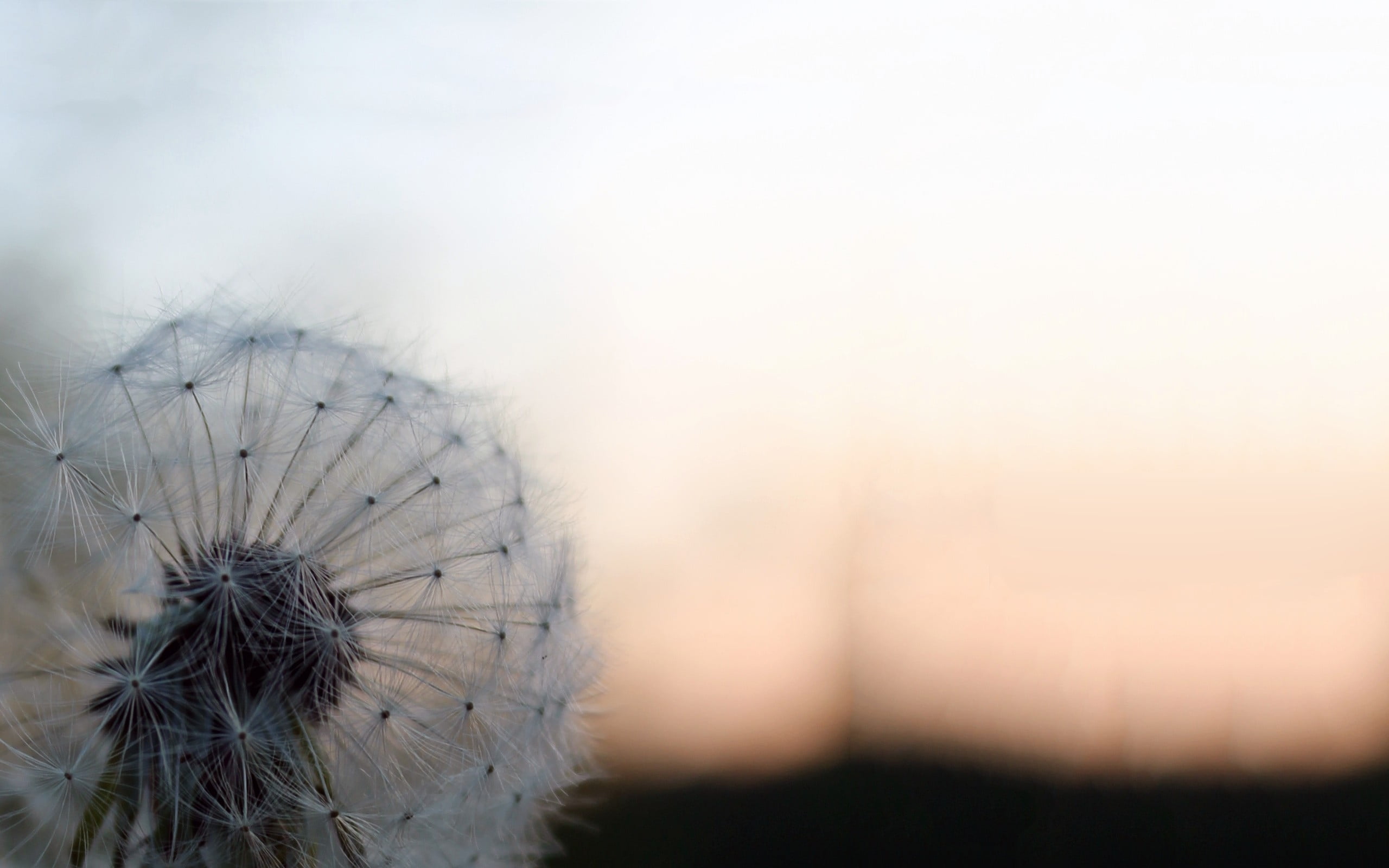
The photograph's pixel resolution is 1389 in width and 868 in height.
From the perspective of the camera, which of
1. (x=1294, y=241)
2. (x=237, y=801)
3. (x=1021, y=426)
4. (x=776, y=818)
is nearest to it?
(x=237, y=801)

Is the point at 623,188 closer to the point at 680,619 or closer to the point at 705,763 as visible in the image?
the point at 680,619

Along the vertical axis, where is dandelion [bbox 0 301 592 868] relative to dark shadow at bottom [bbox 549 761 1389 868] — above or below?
above

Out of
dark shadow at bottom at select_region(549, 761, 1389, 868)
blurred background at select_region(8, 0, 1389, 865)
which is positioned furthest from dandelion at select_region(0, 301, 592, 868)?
dark shadow at bottom at select_region(549, 761, 1389, 868)

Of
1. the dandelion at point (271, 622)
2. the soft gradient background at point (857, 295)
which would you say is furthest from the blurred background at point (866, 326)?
the dandelion at point (271, 622)

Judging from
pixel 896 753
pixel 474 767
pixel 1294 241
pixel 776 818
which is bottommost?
pixel 776 818

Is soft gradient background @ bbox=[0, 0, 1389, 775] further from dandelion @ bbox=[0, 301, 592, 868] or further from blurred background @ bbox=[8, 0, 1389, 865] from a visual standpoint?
dandelion @ bbox=[0, 301, 592, 868]

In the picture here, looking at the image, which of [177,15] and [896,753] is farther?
[896,753]

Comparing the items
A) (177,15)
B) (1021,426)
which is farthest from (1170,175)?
(177,15)

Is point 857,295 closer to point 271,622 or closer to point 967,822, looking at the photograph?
point 967,822
